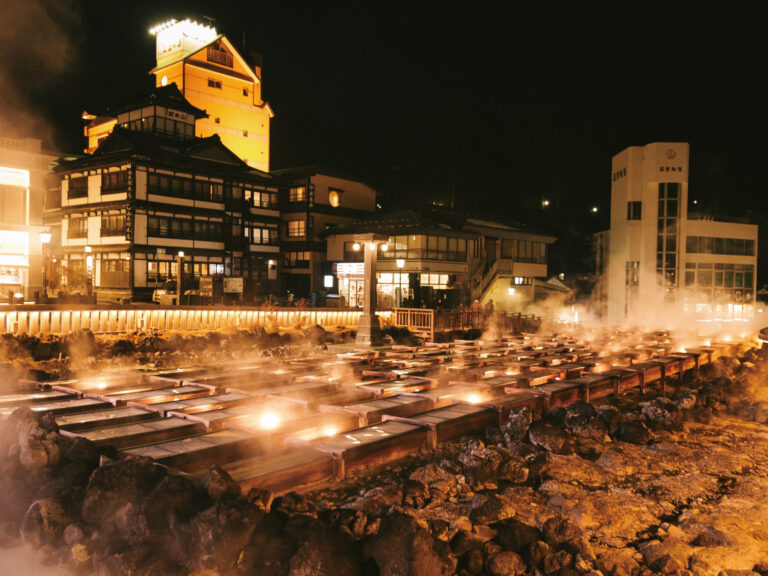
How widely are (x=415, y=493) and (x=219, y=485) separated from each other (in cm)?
241

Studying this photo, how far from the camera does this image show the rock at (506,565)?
4954mm

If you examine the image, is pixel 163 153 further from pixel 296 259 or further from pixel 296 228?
pixel 296 259

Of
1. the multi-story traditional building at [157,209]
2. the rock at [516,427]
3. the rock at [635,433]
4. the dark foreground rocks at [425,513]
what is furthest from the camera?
the multi-story traditional building at [157,209]

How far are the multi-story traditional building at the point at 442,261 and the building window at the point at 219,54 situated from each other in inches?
Result: 741

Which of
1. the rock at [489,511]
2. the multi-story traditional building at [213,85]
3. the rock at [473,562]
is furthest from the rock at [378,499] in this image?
the multi-story traditional building at [213,85]

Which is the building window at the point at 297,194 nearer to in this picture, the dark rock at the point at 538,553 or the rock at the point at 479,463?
the rock at the point at 479,463

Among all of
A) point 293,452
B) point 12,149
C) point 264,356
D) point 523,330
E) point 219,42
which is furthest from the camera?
point 219,42

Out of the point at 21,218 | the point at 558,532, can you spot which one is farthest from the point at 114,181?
the point at 558,532

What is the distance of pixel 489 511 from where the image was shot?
5922mm

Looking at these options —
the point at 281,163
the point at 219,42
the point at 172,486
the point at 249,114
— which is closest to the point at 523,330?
the point at 172,486

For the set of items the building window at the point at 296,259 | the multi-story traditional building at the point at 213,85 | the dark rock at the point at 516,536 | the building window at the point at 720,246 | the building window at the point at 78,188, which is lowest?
the dark rock at the point at 516,536

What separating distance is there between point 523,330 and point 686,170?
49.4ft

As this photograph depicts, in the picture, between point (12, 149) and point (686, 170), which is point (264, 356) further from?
point (686, 170)

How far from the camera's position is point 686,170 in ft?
102
